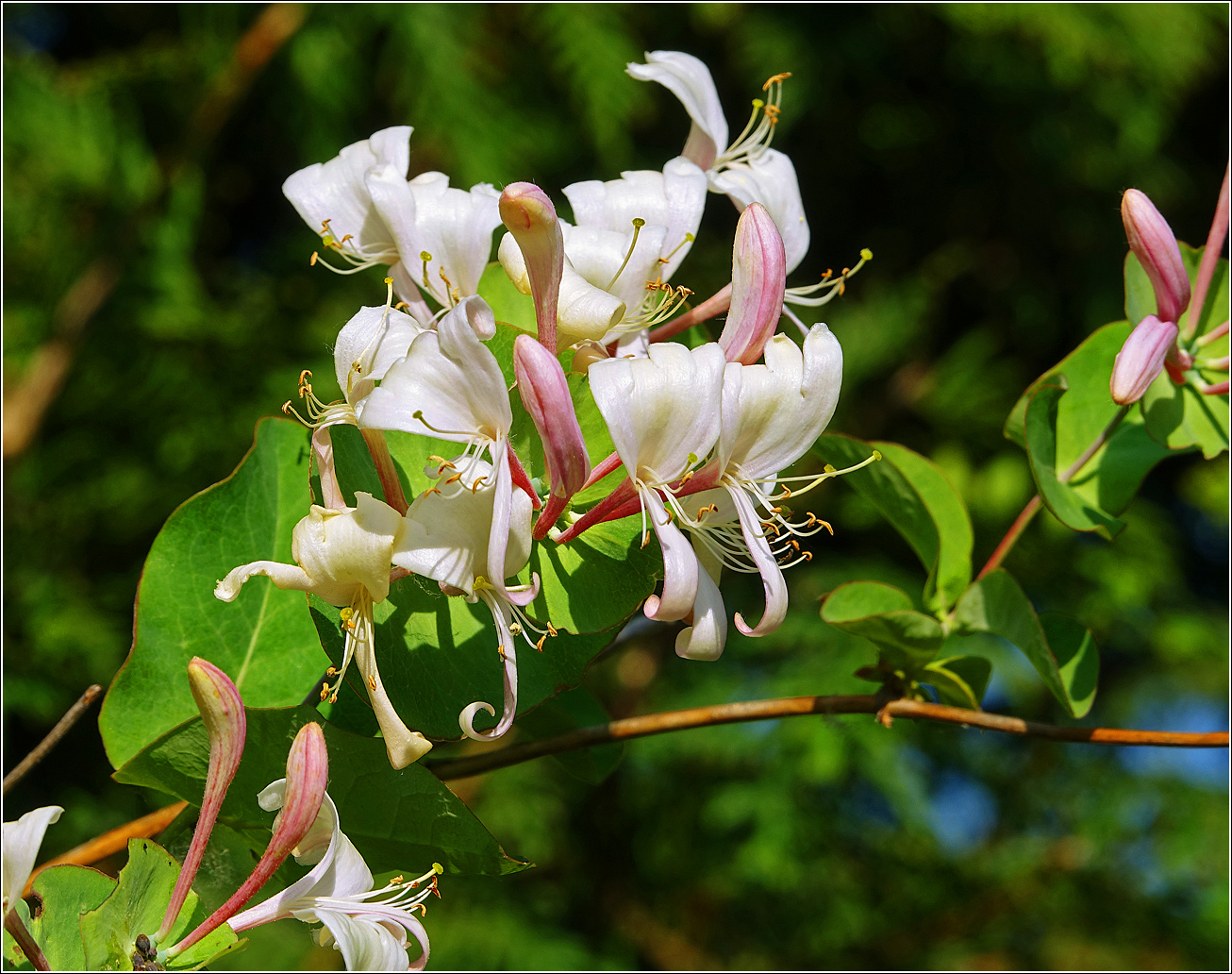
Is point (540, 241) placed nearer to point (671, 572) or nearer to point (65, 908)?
point (671, 572)

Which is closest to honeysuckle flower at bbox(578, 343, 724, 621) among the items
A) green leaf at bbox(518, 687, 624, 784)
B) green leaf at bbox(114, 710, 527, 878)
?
green leaf at bbox(114, 710, 527, 878)

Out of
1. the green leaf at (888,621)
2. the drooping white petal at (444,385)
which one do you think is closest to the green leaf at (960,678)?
the green leaf at (888,621)

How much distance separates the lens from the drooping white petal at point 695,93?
54 cm

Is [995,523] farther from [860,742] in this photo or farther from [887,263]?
[887,263]

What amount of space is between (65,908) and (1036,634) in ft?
1.52

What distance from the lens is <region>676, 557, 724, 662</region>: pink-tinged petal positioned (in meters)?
0.40

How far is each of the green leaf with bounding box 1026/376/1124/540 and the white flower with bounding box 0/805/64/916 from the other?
475 millimetres

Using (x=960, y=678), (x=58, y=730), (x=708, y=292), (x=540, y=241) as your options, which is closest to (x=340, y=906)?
(x=58, y=730)

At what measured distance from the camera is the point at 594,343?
0.44m

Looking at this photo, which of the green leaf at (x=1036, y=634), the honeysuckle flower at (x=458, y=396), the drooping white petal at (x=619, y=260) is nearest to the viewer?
the honeysuckle flower at (x=458, y=396)

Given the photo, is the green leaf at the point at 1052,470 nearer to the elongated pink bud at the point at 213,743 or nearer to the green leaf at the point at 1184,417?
the green leaf at the point at 1184,417

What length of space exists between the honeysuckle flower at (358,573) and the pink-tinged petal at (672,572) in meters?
0.09

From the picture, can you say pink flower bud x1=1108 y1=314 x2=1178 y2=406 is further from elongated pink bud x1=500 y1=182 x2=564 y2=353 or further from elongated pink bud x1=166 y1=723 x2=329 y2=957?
elongated pink bud x1=166 y1=723 x2=329 y2=957

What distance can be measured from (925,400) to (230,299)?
43.8 inches
